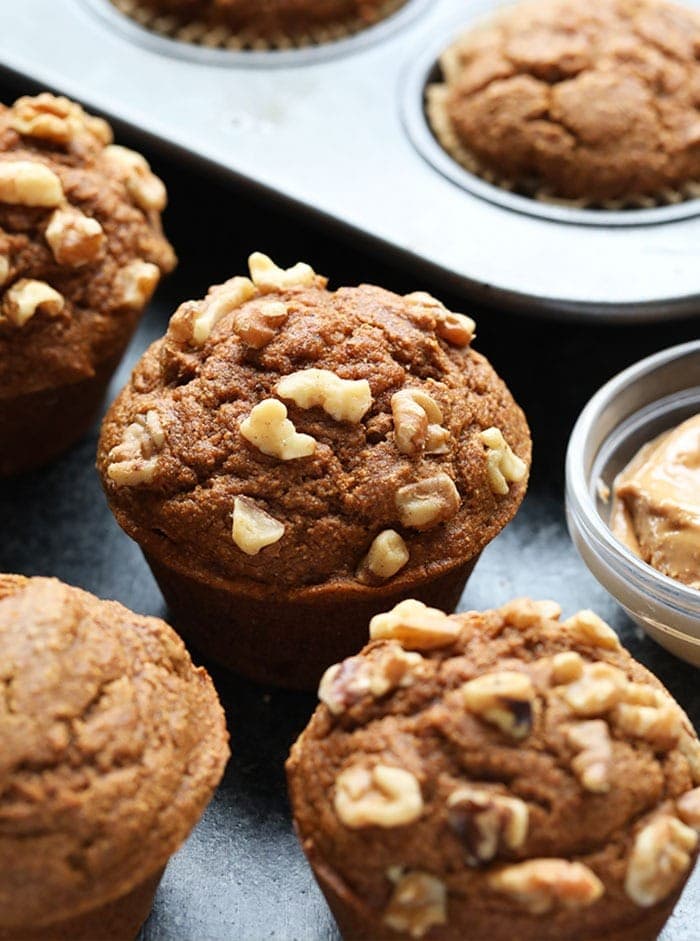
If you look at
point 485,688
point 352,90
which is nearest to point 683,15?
point 352,90

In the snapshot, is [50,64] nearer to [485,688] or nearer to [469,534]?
[469,534]

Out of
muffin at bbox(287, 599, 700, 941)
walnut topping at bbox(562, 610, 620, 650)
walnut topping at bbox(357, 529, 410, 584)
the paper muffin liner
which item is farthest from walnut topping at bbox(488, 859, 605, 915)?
the paper muffin liner

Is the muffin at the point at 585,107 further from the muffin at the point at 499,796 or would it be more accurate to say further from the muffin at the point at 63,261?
the muffin at the point at 499,796

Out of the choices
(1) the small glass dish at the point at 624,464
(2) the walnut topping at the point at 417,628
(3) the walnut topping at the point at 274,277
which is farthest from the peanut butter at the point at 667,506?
(3) the walnut topping at the point at 274,277

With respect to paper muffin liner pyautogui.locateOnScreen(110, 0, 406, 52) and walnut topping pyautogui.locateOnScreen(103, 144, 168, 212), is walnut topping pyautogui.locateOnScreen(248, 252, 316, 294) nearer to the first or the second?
walnut topping pyautogui.locateOnScreen(103, 144, 168, 212)

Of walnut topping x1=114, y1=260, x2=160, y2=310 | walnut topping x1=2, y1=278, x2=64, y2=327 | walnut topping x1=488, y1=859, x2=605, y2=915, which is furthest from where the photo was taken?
walnut topping x1=114, y1=260, x2=160, y2=310
